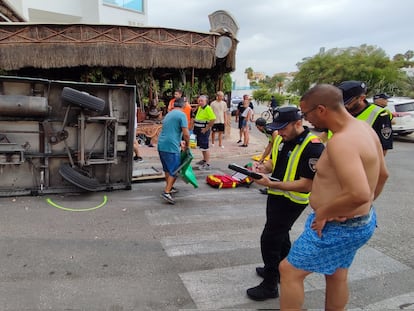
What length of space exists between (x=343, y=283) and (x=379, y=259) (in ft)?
5.90

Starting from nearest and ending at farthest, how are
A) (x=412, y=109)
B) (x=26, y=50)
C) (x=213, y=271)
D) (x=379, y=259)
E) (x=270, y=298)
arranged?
(x=270, y=298), (x=213, y=271), (x=379, y=259), (x=26, y=50), (x=412, y=109)

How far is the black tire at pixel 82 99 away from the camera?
4.93 m

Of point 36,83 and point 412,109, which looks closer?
point 36,83

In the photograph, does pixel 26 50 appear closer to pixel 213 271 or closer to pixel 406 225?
pixel 213 271

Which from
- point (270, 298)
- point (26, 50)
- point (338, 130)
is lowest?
point (270, 298)

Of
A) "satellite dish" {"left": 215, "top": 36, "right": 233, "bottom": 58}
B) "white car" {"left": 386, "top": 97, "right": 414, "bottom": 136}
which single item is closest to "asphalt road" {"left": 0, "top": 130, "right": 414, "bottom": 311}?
"satellite dish" {"left": 215, "top": 36, "right": 233, "bottom": 58}

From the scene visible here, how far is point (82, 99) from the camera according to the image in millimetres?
5004

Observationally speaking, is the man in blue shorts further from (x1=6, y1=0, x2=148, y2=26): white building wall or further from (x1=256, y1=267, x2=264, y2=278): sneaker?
(x1=6, y1=0, x2=148, y2=26): white building wall

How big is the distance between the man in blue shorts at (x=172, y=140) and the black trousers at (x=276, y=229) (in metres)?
2.75

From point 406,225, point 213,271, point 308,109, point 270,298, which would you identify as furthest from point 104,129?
point 406,225

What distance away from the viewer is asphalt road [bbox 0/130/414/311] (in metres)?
2.82

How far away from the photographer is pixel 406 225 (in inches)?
186

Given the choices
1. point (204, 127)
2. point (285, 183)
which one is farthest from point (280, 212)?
point (204, 127)

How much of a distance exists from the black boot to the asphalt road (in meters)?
0.05
